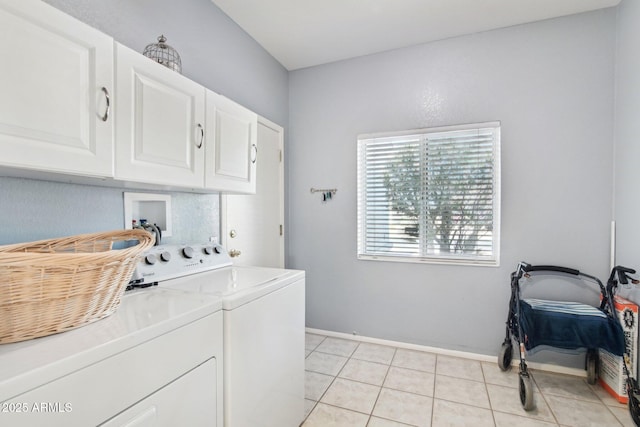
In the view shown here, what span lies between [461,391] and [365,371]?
27.6 inches

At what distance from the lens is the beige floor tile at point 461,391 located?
6.61 feet

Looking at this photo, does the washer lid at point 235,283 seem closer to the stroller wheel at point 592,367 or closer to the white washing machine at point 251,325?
the white washing machine at point 251,325

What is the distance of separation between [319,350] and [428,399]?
3.46 ft

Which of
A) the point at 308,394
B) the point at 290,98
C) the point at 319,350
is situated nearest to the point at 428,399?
the point at 308,394

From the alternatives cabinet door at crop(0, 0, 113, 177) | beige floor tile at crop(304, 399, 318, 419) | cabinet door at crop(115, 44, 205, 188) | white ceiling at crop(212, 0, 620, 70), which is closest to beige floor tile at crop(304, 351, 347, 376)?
beige floor tile at crop(304, 399, 318, 419)

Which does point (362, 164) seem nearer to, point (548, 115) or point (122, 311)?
point (548, 115)

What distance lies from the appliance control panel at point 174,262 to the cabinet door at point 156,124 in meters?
0.38

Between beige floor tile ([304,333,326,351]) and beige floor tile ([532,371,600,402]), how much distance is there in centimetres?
180

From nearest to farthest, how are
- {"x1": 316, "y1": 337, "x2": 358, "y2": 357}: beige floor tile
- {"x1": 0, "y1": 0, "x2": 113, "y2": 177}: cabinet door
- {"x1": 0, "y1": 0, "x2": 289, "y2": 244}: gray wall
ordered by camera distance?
{"x1": 0, "y1": 0, "x2": 113, "y2": 177}: cabinet door → {"x1": 0, "y1": 0, "x2": 289, "y2": 244}: gray wall → {"x1": 316, "y1": 337, "x2": 358, "y2": 357}: beige floor tile

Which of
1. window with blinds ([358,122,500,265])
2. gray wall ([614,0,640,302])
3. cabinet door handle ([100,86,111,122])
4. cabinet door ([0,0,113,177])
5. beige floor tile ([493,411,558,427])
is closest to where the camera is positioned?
cabinet door ([0,0,113,177])

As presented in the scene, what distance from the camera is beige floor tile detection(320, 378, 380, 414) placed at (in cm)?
197

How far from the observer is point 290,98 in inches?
128

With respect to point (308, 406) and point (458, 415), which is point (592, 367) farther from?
point (308, 406)

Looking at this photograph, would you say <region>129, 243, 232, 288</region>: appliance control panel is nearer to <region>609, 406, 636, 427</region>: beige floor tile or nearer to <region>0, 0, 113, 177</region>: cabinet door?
<region>0, 0, 113, 177</region>: cabinet door
